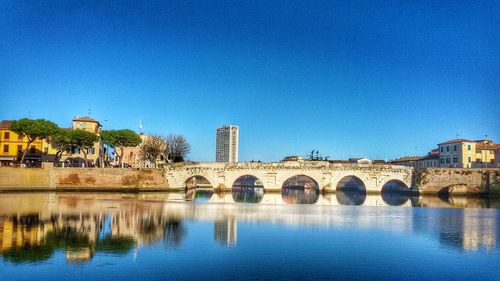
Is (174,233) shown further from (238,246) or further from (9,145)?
(9,145)

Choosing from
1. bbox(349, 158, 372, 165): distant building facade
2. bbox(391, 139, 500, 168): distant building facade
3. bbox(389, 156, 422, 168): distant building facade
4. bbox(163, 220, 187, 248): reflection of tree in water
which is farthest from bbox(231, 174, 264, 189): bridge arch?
bbox(163, 220, 187, 248): reflection of tree in water

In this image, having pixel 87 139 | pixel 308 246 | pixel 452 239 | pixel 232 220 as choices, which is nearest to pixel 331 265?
pixel 308 246

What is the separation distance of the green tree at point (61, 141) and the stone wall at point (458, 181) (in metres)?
50.9

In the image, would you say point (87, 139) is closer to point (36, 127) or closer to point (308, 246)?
point (36, 127)

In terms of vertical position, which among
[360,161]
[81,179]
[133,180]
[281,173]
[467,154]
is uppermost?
[467,154]

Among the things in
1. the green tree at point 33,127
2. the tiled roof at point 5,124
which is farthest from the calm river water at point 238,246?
the tiled roof at point 5,124

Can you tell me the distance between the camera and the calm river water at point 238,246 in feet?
51.3

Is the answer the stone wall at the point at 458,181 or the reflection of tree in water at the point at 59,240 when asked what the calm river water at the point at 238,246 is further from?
the stone wall at the point at 458,181

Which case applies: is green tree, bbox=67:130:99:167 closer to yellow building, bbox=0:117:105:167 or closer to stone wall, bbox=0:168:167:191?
yellow building, bbox=0:117:105:167

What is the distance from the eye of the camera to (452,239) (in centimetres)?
2325

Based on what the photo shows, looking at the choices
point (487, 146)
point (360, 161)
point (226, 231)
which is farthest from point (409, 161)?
point (226, 231)

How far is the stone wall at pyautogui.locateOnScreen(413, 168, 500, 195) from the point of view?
63.7 meters

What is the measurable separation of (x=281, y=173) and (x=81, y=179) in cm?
2756

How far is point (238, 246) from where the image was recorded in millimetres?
20297
